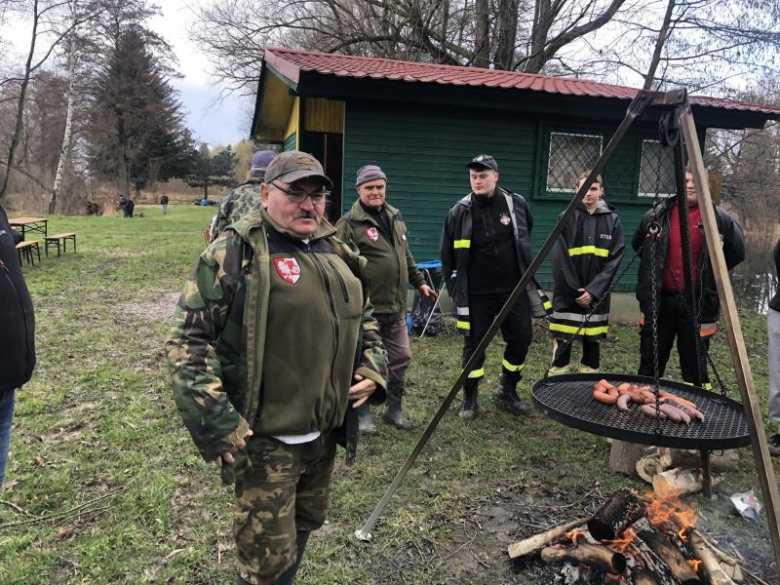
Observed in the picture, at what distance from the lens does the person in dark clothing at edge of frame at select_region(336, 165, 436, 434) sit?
13.0 ft

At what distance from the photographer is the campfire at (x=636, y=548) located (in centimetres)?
241

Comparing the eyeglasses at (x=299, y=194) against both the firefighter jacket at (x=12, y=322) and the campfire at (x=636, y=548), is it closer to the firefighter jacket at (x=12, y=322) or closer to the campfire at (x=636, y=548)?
the firefighter jacket at (x=12, y=322)

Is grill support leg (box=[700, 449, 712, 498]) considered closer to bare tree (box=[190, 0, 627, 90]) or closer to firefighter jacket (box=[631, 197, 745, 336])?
firefighter jacket (box=[631, 197, 745, 336])

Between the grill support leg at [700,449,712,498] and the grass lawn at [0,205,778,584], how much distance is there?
0.25 ft

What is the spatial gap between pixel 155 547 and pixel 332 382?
65.2 inches

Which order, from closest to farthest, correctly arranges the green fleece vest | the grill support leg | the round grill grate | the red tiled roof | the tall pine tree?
the green fleece vest → the round grill grate → the grill support leg → the red tiled roof → the tall pine tree

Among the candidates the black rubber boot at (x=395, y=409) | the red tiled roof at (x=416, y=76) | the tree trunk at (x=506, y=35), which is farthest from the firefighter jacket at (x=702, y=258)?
the tree trunk at (x=506, y=35)

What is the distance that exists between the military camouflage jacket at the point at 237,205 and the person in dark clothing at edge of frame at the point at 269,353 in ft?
6.86

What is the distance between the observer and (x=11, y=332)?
221 centimetres

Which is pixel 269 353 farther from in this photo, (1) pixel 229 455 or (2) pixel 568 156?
(2) pixel 568 156

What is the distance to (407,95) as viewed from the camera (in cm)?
732

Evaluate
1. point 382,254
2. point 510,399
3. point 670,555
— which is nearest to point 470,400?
point 510,399

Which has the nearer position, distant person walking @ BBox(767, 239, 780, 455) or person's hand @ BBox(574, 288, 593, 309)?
distant person walking @ BBox(767, 239, 780, 455)

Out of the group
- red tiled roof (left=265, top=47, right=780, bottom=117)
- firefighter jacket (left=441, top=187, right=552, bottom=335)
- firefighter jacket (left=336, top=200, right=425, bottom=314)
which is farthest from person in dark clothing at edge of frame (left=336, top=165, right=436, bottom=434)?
red tiled roof (left=265, top=47, right=780, bottom=117)
